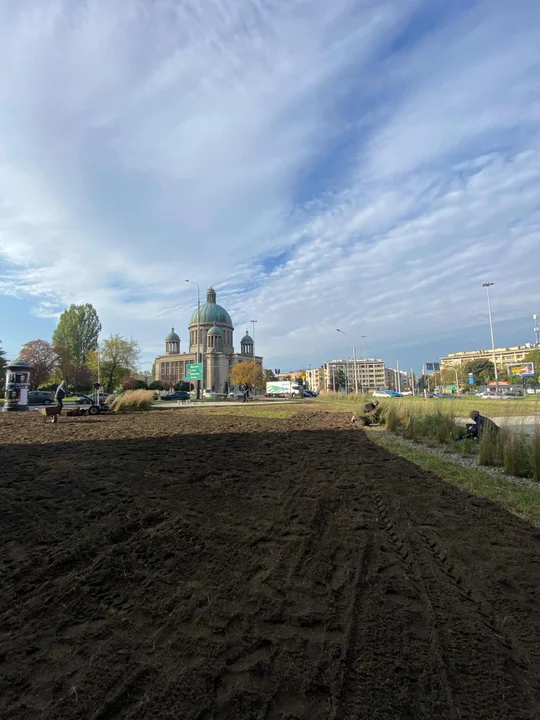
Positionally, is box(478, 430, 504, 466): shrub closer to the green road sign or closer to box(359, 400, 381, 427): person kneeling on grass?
box(359, 400, 381, 427): person kneeling on grass

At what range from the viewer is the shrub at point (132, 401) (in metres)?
22.9

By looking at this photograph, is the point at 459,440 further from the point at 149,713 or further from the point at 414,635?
the point at 149,713

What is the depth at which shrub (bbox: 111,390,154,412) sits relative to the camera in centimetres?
2292

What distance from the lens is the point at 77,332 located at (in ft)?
205

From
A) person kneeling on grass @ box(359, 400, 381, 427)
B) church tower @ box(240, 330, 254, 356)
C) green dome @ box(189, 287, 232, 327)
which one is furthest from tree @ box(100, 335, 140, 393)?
church tower @ box(240, 330, 254, 356)

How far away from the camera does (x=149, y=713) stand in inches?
64.5

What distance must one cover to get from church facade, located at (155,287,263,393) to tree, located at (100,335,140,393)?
112 feet

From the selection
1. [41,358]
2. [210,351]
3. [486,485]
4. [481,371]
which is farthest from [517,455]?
[481,371]

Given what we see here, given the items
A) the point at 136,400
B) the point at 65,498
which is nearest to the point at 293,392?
the point at 136,400

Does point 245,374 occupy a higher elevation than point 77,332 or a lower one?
lower

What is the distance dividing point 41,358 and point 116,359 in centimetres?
1538

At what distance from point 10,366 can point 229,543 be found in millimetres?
23685

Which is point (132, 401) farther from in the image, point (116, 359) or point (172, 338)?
point (172, 338)

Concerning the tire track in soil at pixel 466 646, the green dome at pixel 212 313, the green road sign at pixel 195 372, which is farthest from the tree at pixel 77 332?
the tire track in soil at pixel 466 646
